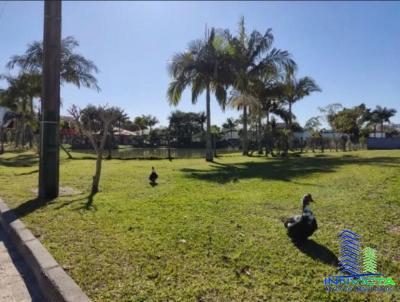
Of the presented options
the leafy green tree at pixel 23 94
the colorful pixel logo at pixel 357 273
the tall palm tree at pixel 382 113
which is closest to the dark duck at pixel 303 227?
the colorful pixel logo at pixel 357 273

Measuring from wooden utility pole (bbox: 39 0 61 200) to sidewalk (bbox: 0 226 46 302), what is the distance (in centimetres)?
256

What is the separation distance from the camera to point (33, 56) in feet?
65.7

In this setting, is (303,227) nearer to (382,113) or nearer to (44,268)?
(44,268)

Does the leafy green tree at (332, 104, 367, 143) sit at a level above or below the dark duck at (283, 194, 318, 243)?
above

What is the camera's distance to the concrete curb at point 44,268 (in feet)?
9.23

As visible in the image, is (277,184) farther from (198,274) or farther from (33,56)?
(33,56)

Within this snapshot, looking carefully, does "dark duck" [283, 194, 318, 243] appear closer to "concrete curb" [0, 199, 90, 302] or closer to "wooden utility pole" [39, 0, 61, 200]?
"concrete curb" [0, 199, 90, 302]

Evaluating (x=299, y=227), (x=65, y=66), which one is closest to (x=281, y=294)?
(x=299, y=227)

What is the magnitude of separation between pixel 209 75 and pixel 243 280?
1613 centimetres

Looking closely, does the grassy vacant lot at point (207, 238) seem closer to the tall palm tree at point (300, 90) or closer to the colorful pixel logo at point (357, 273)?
the colorful pixel logo at point (357, 273)

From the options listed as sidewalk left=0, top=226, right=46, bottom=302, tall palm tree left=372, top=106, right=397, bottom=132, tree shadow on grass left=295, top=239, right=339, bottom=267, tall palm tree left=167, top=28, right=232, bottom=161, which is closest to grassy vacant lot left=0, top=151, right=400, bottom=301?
tree shadow on grass left=295, top=239, right=339, bottom=267

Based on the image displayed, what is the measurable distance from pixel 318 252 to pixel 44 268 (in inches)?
105

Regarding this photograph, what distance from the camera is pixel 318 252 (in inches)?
142

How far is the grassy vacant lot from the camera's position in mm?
2914
